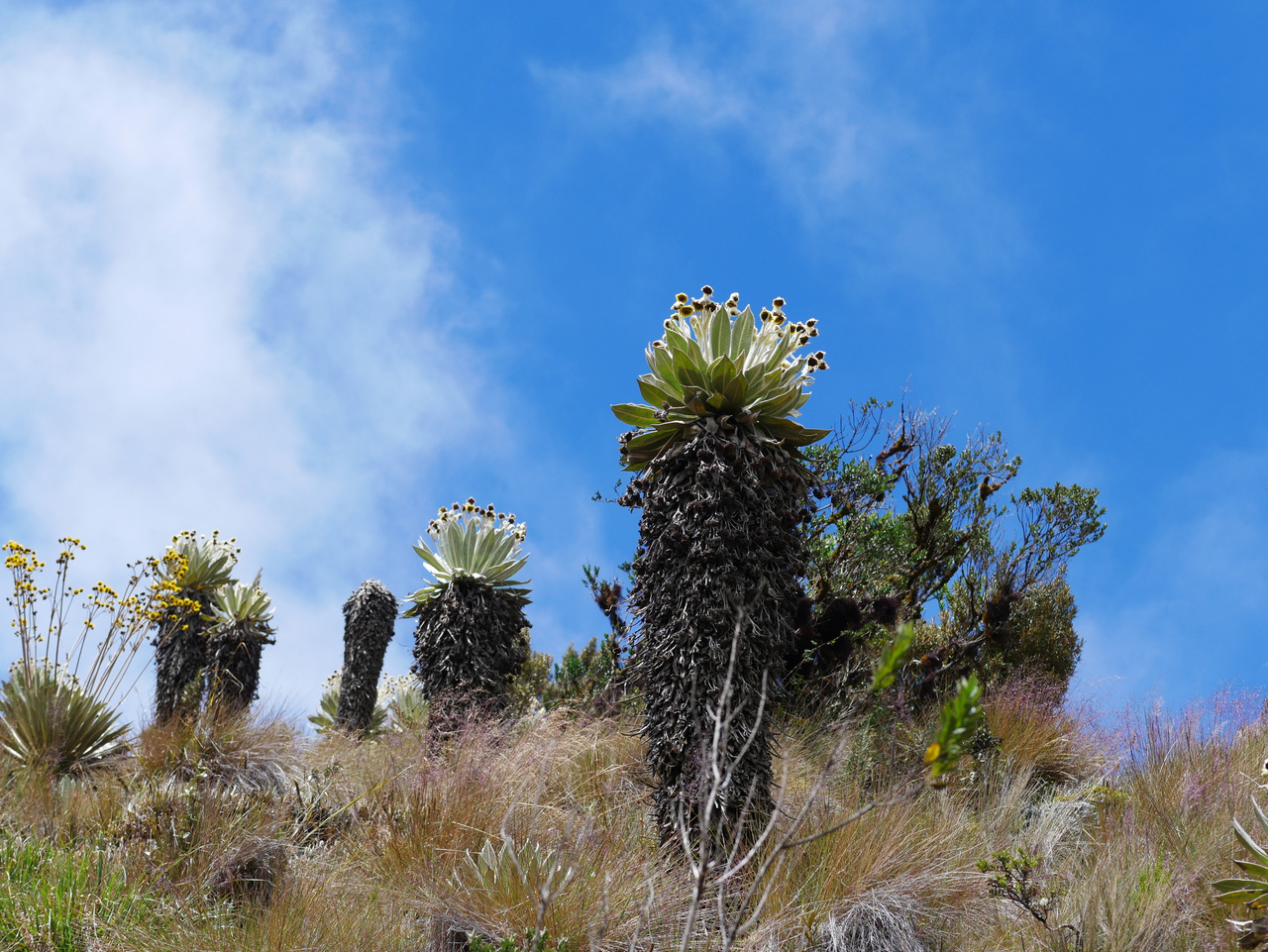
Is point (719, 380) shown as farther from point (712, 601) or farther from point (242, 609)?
point (242, 609)

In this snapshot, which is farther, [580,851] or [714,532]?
[714,532]

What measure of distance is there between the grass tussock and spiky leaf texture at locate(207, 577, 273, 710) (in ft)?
14.9

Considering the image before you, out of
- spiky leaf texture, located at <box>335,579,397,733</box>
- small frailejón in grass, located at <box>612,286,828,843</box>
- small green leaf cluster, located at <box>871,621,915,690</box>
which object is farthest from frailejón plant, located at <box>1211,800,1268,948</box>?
spiky leaf texture, located at <box>335,579,397,733</box>

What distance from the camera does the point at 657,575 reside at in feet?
19.9

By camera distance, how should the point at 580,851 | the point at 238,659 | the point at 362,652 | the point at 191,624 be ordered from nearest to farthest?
the point at 580,851
the point at 191,624
the point at 238,659
the point at 362,652

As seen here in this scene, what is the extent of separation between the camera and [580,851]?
5027mm

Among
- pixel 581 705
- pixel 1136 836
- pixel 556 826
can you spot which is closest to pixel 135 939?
pixel 556 826

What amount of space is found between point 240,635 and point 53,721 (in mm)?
4010

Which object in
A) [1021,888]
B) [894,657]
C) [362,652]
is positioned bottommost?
[1021,888]

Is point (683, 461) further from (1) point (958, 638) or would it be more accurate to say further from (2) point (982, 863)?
(1) point (958, 638)

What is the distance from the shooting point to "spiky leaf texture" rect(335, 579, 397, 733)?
13867 mm

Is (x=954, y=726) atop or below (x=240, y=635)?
below

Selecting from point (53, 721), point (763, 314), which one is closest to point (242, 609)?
point (53, 721)

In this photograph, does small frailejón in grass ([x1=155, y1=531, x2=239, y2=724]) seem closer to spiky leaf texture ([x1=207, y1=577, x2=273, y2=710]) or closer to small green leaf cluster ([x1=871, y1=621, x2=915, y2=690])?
spiky leaf texture ([x1=207, y1=577, x2=273, y2=710])
